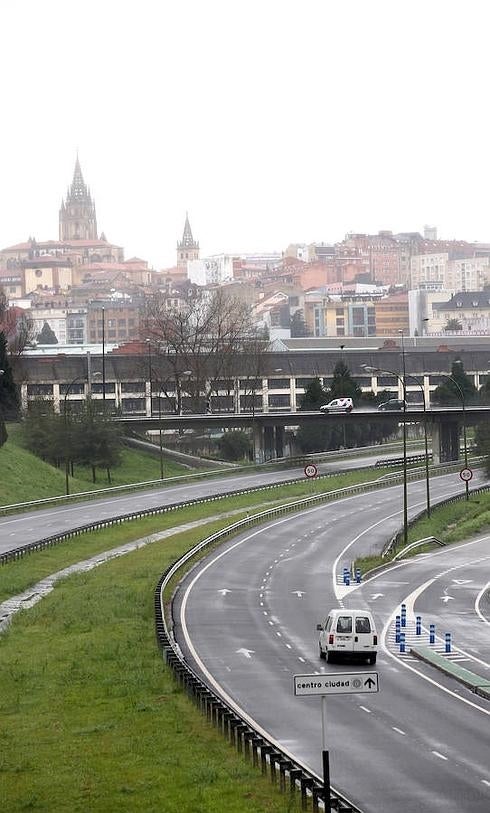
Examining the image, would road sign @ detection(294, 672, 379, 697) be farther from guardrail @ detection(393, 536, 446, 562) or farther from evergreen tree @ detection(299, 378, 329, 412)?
evergreen tree @ detection(299, 378, 329, 412)

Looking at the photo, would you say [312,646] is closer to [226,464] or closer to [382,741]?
[382,741]

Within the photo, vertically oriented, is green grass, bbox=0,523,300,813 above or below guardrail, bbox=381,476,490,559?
above

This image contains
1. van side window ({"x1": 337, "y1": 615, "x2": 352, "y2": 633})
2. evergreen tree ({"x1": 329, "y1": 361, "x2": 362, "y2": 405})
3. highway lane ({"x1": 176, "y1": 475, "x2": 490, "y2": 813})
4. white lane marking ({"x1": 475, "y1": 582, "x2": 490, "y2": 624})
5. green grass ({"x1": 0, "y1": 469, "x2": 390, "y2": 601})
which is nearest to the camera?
highway lane ({"x1": 176, "y1": 475, "x2": 490, "y2": 813})

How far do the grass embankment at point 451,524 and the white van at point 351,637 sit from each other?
27300 millimetres

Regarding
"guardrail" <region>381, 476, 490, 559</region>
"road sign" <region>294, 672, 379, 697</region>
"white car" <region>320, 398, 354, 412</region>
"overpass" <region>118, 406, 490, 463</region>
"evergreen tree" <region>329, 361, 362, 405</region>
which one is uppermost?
"evergreen tree" <region>329, 361, 362, 405</region>

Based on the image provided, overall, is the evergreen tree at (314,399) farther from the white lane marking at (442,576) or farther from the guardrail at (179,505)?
the white lane marking at (442,576)

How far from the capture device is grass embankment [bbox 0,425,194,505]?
10706cm

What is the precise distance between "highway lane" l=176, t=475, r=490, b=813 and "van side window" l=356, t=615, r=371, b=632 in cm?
110

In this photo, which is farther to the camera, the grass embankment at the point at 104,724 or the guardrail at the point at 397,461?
the guardrail at the point at 397,461

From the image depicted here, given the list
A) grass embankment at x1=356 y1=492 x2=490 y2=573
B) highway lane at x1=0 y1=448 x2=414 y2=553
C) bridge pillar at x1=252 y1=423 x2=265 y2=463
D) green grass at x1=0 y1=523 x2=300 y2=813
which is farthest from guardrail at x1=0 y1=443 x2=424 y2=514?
green grass at x1=0 y1=523 x2=300 y2=813

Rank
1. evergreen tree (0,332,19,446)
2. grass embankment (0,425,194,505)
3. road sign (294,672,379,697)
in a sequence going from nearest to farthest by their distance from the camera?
road sign (294,672,379,697) < grass embankment (0,425,194,505) < evergreen tree (0,332,19,446)

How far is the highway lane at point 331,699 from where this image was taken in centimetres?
2988

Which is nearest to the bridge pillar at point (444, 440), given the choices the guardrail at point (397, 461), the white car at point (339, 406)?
the guardrail at point (397, 461)

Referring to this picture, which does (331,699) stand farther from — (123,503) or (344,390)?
(344,390)
